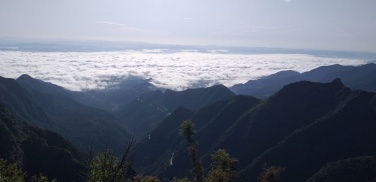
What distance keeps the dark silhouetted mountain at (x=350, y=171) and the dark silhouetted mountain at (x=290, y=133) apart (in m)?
9.79

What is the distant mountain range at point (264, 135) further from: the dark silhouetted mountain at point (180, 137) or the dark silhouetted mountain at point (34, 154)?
the dark silhouetted mountain at point (34, 154)

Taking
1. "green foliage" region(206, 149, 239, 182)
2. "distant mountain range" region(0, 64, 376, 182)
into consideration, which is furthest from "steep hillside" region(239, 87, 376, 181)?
"green foliage" region(206, 149, 239, 182)

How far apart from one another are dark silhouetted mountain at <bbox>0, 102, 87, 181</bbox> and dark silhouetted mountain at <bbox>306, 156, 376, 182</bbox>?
162 feet

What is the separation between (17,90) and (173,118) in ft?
281

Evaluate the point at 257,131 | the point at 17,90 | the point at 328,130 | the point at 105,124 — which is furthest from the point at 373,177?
the point at 17,90

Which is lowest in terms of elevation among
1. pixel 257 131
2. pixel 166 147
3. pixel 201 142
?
pixel 166 147

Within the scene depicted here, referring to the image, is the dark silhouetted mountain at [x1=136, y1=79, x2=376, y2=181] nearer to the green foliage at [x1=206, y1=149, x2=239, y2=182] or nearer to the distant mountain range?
the distant mountain range

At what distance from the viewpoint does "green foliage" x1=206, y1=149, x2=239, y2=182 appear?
23.0m

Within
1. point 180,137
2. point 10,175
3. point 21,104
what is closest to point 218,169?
point 10,175

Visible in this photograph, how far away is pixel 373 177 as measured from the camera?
53.6m

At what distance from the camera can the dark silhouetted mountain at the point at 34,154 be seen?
54.1m

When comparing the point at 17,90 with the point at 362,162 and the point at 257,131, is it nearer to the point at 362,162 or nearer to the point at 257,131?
the point at 257,131

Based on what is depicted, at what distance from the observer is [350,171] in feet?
185

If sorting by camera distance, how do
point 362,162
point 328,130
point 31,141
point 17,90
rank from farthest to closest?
point 17,90 < point 328,130 < point 31,141 < point 362,162
